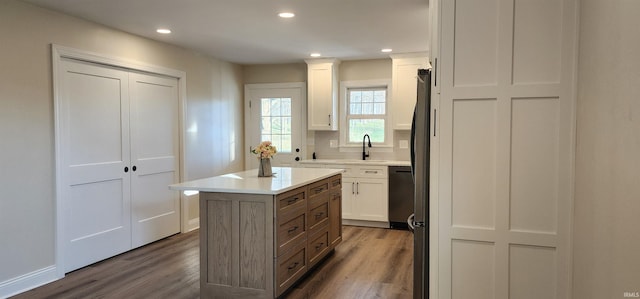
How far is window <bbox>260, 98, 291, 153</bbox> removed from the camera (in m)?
6.41

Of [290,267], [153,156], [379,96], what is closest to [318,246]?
[290,267]

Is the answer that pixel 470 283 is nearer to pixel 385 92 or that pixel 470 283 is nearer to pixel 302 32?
pixel 302 32

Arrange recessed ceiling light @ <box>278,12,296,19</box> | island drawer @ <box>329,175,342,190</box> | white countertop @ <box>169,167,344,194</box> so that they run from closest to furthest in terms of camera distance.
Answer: white countertop @ <box>169,167,344,194</box> < recessed ceiling light @ <box>278,12,296,19</box> < island drawer @ <box>329,175,342,190</box>

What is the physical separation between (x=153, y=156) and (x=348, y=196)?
8.15 ft

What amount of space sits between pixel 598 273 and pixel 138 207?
418 centimetres

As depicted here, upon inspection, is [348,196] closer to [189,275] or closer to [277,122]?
[277,122]

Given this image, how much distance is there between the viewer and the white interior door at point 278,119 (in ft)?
20.8

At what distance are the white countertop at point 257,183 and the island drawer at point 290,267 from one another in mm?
504

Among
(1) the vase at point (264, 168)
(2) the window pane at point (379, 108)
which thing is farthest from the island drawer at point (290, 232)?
(2) the window pane at point (379, 108)

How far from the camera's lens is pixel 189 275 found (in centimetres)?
360

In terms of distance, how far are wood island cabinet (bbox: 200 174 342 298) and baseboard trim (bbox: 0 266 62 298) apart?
1415 mm

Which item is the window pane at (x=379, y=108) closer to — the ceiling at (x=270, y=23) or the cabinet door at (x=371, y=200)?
the ceiling at (x=270, y=23)

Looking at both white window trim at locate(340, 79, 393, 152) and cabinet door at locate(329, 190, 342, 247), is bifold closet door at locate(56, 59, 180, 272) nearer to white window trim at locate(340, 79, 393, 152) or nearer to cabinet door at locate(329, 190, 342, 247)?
cabinet door at locate(329, 190, 342, 247)

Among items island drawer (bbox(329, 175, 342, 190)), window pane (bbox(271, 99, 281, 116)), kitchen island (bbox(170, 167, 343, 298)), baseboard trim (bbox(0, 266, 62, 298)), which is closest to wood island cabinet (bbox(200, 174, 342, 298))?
kitchen island (bbox(170, 167, 343, 298))
